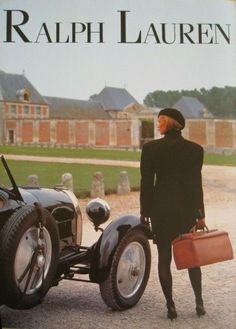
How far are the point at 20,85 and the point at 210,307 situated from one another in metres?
0.91

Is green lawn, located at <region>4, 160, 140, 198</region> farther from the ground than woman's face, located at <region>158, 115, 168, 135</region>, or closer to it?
closer to it

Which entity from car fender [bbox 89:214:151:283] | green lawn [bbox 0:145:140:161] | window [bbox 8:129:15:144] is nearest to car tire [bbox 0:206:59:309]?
car fender [bbox 89:214:151:283]

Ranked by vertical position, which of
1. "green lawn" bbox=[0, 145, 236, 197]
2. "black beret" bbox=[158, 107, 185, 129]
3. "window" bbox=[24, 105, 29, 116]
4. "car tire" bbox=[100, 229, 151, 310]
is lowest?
"car tire" bbox=[100, 229, 151, 310]

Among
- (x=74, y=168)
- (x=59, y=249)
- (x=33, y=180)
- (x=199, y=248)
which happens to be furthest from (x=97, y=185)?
(x=199, y=248)

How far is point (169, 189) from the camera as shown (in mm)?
1138

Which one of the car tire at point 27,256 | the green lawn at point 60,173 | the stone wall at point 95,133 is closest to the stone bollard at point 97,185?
the green lawn at point 60,173

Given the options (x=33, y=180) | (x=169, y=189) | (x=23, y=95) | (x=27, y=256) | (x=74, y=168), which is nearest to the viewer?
(x=27, y=256)

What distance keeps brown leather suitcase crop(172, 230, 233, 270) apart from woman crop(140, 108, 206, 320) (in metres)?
0.03

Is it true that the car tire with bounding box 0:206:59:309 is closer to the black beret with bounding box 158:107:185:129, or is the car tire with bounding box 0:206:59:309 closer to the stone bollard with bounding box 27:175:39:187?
the stone bollard with bounding box 27:175:39:187

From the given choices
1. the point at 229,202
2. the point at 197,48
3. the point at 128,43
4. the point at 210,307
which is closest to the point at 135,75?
the point at 128,43

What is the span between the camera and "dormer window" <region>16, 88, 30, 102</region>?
4.37 feet

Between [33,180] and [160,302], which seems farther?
[33,180]

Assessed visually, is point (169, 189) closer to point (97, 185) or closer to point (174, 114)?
point (174, 114)

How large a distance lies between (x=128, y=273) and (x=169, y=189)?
0.29 meters
